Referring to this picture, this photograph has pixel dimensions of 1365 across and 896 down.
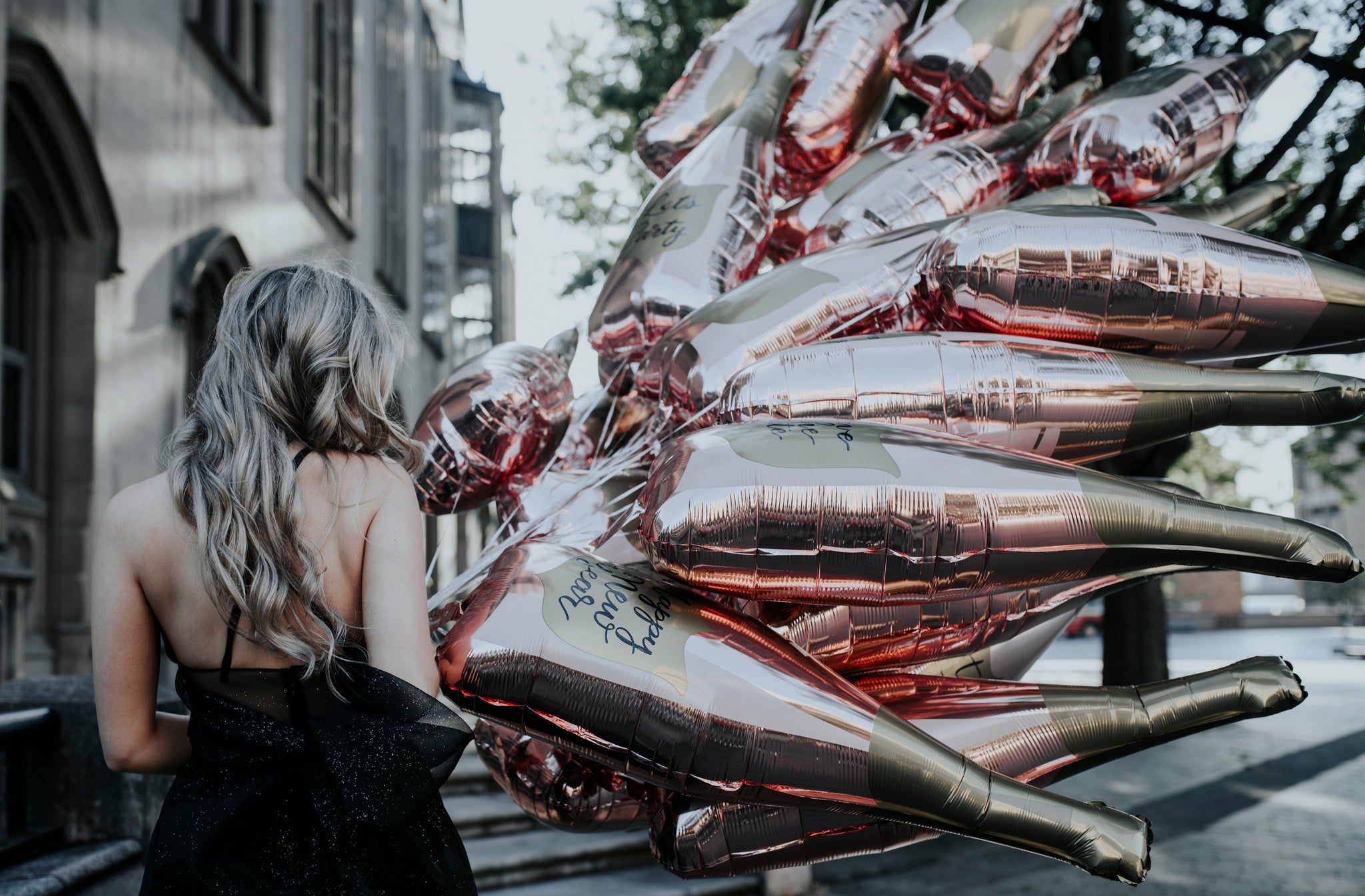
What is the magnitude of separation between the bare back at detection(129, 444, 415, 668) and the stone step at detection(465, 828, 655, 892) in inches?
148

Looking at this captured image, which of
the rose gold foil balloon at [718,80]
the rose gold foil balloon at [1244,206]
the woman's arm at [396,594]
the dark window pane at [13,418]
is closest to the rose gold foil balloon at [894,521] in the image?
the woman's arm at [396,594]

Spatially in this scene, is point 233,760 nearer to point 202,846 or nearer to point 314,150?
point 202,846

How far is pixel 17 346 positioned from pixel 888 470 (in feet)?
18.8

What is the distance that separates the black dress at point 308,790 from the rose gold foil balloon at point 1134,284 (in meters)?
1.14

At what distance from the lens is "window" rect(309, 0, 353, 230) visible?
1026 cm

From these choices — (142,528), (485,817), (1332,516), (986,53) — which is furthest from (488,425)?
(1332,516)

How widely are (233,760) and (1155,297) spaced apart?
1644 mm

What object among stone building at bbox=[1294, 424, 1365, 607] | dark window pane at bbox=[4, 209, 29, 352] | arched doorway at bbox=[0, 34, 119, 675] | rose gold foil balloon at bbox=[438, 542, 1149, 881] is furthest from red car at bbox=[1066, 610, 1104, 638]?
rose gold foil balloon at bbox=[438, 542, 1149, 881]

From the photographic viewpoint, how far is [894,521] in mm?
1479

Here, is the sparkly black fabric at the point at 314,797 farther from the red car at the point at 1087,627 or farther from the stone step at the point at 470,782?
the red car at the point at 1087,627

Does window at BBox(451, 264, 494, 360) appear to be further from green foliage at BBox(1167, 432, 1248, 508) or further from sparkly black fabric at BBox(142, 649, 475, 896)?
sparkly black fabric at BBox(142, 649, 475, 896)

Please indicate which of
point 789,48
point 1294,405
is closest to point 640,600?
point 1294,405

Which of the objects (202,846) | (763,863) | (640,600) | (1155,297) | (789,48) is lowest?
(763,863)

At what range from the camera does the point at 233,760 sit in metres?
1.32
